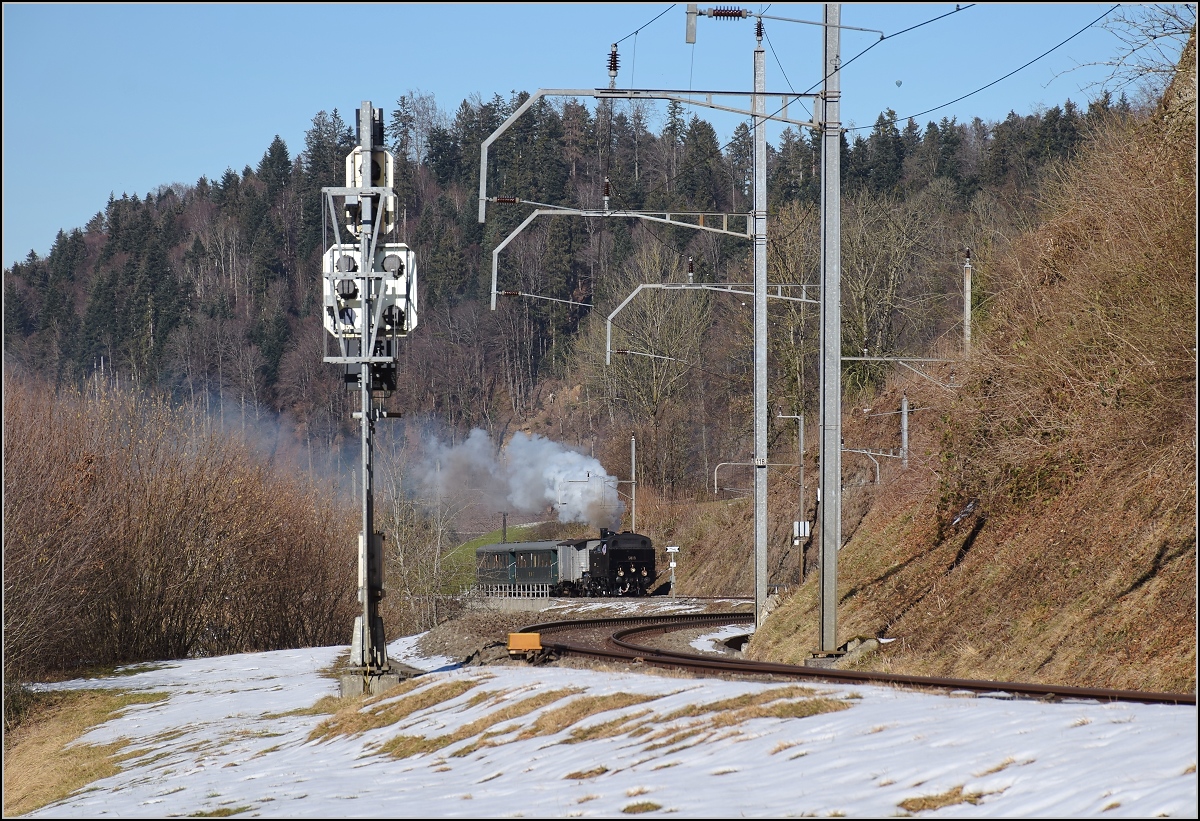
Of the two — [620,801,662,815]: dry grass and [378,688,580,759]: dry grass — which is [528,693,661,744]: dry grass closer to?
[378,688,580,759]: dry grass

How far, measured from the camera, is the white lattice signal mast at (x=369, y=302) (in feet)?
63.1

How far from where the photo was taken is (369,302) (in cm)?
1945

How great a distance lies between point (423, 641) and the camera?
2898cm

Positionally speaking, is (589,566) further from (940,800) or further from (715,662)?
(940,800)

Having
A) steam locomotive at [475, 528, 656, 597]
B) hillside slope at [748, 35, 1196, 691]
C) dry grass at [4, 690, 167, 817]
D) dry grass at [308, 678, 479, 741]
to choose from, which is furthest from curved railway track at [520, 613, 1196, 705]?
steam locomotive at [475, 528, 656, 597]

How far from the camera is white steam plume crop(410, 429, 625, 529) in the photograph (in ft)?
Result: 277

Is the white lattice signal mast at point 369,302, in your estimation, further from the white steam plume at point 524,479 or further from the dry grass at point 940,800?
the white steam plume at point 524,479

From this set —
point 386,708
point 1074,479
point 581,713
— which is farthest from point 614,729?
point 1074,479

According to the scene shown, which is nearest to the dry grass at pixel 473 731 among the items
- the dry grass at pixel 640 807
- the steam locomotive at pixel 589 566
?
the dry grass at pixel 640 807

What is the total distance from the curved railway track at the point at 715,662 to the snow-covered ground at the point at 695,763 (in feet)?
2.61

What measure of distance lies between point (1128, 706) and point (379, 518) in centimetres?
4967

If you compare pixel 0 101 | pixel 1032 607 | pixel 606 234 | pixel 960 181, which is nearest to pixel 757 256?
pixel 1032 607

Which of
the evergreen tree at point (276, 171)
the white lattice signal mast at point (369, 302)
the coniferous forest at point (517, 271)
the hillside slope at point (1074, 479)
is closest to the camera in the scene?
the hillside slope at point (1074, 479)

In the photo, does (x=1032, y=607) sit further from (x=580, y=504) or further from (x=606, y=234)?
(x=606, y=234)
